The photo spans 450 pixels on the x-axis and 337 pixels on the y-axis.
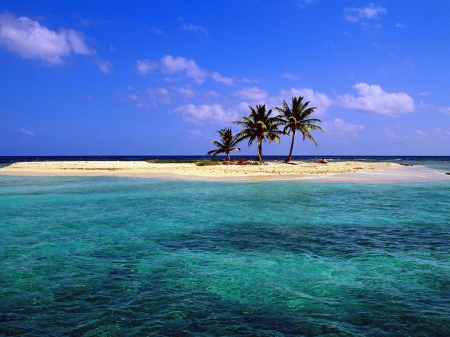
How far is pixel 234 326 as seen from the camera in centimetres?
526

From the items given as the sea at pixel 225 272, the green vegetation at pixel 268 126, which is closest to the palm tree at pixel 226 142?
the green vegetation at pixel 268 126

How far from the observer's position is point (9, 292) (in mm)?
6504

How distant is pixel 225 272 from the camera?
775 centimetres

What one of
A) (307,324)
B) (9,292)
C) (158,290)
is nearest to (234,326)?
(307,324)

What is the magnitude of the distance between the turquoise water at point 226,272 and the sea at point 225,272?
0.10ft

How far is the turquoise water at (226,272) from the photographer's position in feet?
17.6

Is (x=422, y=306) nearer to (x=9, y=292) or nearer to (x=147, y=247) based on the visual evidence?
(x=147, y=247)

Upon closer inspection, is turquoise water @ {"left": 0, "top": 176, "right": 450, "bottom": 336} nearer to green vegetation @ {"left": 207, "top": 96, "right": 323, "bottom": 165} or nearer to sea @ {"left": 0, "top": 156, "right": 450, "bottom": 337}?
sea @ {"left": 0, "top": 156, "right": 450, "bottom": 337}

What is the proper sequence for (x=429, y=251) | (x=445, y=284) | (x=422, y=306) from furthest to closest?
(x=429, y=251) → (x=445, y=284) → (x=422, y=306)

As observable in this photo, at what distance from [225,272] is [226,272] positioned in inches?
0.9

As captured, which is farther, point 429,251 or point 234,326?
point 429,251

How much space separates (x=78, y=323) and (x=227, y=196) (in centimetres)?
1543

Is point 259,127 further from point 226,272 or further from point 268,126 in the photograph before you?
point 226,272

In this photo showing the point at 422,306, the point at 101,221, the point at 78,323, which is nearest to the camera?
the point at 78,323
